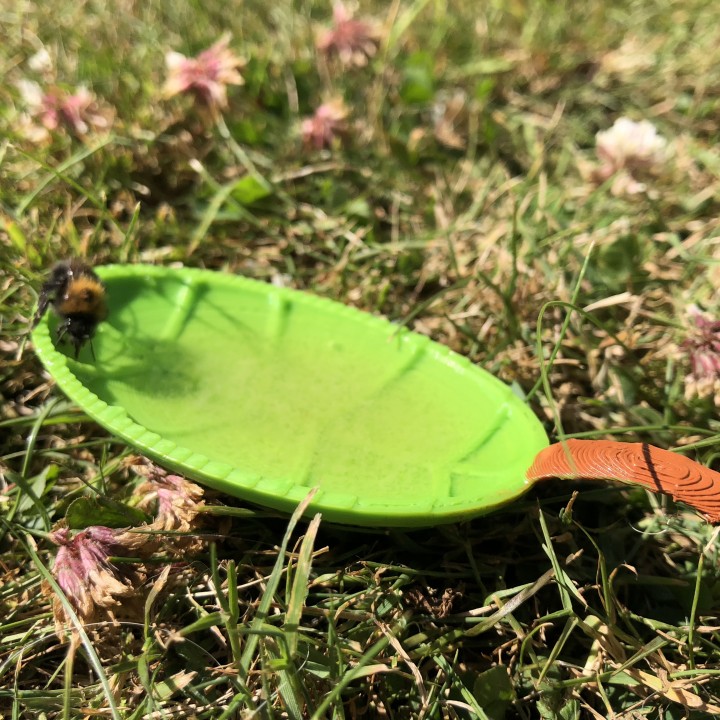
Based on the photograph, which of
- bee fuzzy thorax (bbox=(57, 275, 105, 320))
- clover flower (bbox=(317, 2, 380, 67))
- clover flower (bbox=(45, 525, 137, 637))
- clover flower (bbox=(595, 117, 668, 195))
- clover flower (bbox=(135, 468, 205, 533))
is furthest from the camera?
clover flower (bbox=(317, 2, 380, 67))

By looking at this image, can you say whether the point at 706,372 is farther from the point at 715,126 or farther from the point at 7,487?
the point at 7,487

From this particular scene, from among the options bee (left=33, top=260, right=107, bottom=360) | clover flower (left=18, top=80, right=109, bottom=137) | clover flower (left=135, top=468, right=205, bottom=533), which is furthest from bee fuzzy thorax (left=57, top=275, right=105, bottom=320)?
clover flower (left=18, top=80, right=109, bottom=137)

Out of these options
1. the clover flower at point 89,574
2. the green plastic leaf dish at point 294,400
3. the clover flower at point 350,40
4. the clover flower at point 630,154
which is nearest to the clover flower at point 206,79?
the clover flower at point 350,40

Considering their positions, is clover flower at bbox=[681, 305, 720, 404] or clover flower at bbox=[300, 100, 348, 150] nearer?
clover flower at bbox=[681, 305, 720, 404]

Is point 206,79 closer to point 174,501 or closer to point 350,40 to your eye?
point 350,40

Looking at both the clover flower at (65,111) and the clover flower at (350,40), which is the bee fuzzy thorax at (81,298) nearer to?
the clover flower at (65,111)

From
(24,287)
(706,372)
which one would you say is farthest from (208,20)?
(706,372)

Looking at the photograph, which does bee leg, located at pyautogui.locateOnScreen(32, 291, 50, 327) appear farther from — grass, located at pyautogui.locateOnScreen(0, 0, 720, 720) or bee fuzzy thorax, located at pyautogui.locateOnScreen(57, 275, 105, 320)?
grass, located at pyautogui.locateOnScreen(0, 0, 720, 720)
